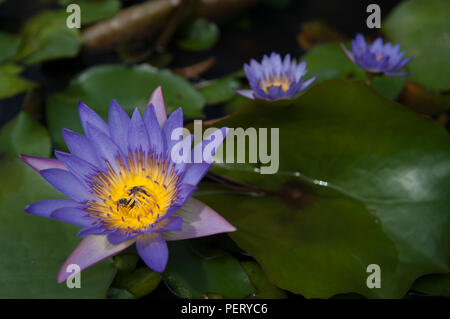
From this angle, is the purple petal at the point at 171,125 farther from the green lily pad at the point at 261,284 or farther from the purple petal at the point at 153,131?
the green lily pad at the point at 261,284

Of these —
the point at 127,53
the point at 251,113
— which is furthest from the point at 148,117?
the point at 127,53

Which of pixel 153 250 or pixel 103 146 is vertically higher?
pixel 103 146

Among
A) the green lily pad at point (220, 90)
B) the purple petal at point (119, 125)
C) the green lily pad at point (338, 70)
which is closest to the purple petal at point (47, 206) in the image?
the purple petal at point (119, 125)

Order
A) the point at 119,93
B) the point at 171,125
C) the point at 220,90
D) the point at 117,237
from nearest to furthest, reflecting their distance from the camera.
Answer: the point at 117,237 → the point at 171,125 → the point at 119,93 → the point at 220,90

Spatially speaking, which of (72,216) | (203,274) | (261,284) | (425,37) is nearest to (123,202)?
(72,216)

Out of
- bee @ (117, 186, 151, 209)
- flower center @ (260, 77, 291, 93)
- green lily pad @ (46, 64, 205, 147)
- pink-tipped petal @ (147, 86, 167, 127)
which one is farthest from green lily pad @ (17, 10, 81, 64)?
bee @ (117, 186, 151, 209)

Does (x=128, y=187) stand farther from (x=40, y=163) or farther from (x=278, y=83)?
(x=278, y=83)

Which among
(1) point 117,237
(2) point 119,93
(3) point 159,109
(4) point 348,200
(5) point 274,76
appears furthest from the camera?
(2) point 119,93

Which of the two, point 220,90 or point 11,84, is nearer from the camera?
point 11,84
